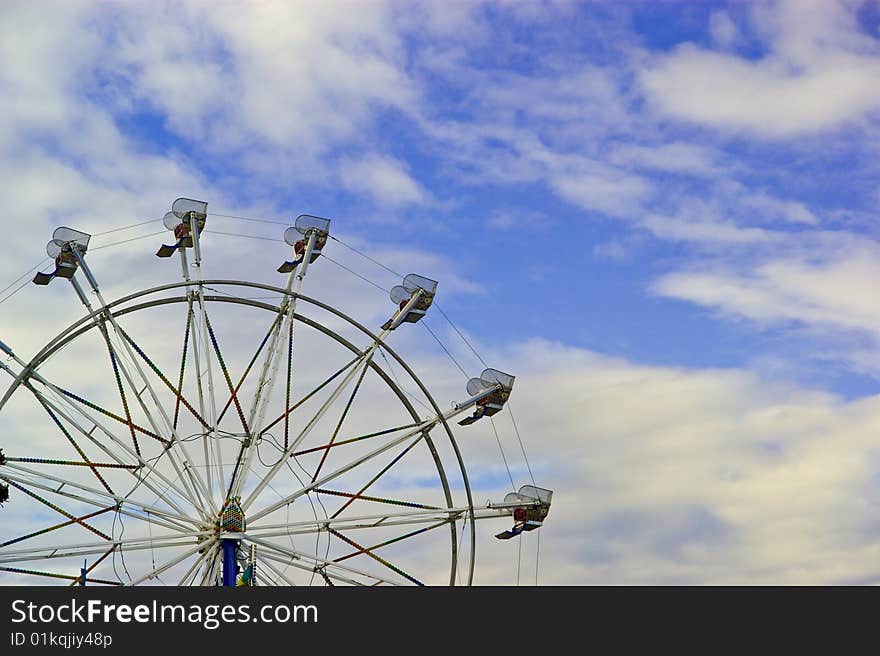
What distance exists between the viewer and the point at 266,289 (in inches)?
1548

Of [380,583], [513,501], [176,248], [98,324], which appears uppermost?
[176,248]

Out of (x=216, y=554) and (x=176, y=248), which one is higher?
(x=176, y=248)

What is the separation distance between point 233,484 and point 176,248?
733 cm

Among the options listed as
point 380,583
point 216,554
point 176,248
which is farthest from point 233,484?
point 176,248

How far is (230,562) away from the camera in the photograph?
38.2 meters

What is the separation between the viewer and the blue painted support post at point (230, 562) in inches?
1496

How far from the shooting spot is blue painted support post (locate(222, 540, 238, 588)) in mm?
38000

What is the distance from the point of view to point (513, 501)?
41688 millimetres

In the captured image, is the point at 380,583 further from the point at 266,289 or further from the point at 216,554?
the point at 266,289
